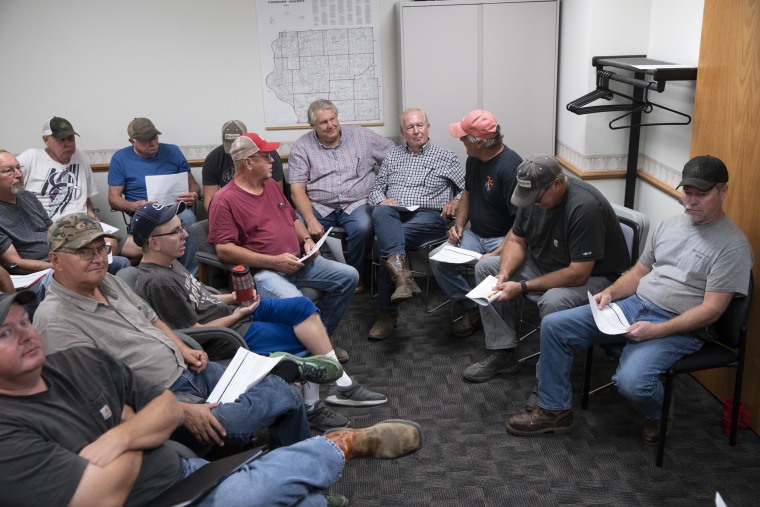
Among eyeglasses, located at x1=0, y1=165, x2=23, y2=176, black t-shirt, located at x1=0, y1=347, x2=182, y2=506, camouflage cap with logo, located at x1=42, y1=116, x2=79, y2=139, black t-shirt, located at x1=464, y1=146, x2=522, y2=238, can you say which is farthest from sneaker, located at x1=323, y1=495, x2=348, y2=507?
camouflage cap with logo, located at x1=42, y1=116, x2=79, y2=139

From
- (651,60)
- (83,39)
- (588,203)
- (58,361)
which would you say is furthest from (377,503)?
(83,39)

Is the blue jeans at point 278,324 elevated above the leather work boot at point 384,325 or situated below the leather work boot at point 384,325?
above

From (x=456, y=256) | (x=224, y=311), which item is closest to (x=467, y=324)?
(x=456, y=256)

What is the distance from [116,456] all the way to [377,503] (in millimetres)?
1227

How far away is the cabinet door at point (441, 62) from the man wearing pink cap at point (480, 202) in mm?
807

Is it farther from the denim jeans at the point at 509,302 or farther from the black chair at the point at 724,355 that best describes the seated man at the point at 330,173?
the black chair at the point at 724,355

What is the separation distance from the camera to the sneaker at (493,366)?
12.6 feet

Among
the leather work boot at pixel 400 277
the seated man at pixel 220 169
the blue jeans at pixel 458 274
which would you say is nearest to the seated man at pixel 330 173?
the seated man at pixel 220 169

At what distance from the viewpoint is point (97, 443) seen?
197 cm

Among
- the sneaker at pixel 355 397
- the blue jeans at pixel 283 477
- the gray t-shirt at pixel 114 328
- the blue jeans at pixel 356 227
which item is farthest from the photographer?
the blue jeans at pixel 356 227

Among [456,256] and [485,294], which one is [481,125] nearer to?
[456,256]

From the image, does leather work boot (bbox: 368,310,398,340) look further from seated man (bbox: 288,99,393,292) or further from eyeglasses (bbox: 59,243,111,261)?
eyeglasses (bbox: 59,243,111,261)

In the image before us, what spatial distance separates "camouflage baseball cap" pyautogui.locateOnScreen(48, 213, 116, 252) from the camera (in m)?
2.53

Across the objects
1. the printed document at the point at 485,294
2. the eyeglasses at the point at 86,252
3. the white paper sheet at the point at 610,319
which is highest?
the eyeglasses at the point at 86,252
